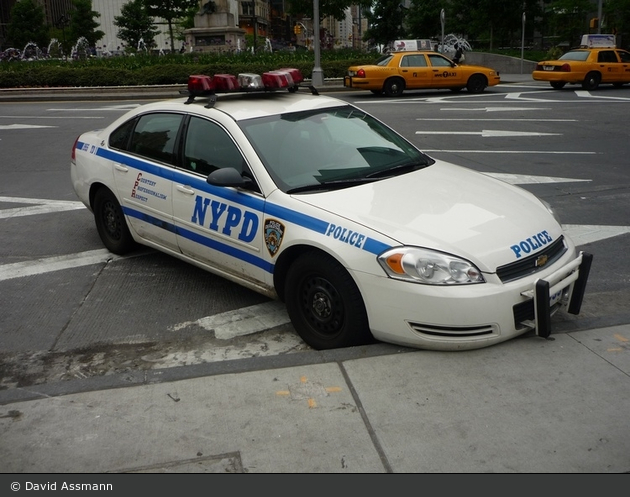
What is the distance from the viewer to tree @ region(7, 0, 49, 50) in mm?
69562

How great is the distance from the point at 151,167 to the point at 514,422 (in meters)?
3.71

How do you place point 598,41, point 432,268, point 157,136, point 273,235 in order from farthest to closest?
point 598,41 → point 157,136 → point 273,235 → point 432,268

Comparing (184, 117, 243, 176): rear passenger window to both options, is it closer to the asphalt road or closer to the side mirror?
the side mirror

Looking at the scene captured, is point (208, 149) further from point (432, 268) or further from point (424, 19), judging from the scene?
point (424, 19)

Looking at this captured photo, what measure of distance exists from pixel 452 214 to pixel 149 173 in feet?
Answer: 8.84

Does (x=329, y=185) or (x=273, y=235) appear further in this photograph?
(x=329, y=185)

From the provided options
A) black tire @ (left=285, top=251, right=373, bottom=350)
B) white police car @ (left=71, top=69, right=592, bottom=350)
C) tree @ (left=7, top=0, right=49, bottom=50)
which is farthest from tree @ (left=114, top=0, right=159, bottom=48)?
black tire @ (left=285, top=251, right=373, bottom=350)

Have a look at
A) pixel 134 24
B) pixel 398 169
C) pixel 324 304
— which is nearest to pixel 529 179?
pixel 398 169

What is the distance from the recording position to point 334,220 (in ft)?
14.7

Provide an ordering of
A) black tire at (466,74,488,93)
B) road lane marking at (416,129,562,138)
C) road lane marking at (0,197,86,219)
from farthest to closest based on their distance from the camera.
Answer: black tire at (466,74,488,93)
road lane marking at (416,129,562,138)
road lane marking at (0,197,86,219)

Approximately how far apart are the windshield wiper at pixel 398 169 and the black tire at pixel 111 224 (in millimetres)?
2534

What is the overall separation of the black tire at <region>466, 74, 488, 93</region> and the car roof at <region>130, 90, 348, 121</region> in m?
19.4

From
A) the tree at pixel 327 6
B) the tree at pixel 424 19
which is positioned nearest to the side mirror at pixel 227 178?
the tree at pixel 327 6

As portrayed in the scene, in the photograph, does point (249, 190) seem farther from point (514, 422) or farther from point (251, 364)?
point (514, 422)
